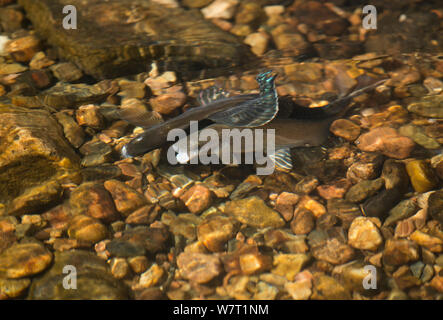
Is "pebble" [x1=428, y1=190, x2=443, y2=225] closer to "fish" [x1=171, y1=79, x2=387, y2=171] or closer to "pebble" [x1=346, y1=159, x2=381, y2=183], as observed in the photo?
"pebble" [x1=346, y1=159, x2=381, y2=183]

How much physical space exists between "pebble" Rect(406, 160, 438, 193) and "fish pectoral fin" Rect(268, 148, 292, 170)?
1.31 meters

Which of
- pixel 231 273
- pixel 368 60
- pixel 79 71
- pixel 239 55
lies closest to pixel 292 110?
pixel 239 55

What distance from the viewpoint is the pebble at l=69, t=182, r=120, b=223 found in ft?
11.4

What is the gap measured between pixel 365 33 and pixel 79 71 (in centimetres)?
466

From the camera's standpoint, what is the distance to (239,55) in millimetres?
5340

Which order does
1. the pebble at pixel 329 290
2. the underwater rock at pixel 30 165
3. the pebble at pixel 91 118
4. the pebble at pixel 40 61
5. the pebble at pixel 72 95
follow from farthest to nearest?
the pebble at pixel 40 61 < the pebble at pixel 72 95 < the pebble at pixel 91 118 < the underwater rock at pixel 30 165 < the pebble at pixel 329 290

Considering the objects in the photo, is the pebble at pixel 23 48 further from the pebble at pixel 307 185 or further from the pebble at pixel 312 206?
the pebble at pixel 312 206

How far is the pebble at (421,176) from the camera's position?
3.61 metres

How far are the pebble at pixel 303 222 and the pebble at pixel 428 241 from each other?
3.05ft

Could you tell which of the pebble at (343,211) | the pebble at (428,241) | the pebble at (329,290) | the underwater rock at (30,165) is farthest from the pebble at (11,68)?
the pebble at (428,241)

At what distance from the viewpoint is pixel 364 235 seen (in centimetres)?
326

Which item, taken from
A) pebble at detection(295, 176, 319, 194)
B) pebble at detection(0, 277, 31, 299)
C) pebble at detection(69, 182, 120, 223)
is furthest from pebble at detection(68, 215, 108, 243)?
pebble at detection(295, 176, 319, 194)
